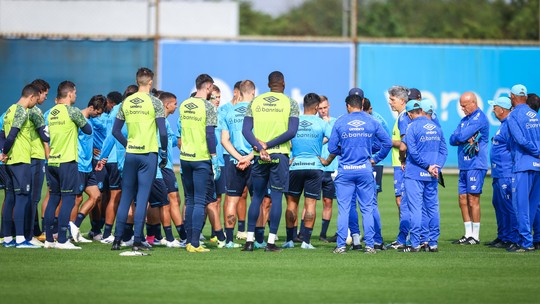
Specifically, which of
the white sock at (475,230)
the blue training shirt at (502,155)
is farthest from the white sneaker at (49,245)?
the blue training shirt at (502,155)

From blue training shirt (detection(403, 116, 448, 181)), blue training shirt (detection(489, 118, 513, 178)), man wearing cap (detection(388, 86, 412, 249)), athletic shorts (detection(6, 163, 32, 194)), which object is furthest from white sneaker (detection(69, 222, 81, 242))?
blue training shirt (detection(489, 118, 513, 178))

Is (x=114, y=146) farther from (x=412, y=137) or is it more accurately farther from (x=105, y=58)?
(x=105, y=58)

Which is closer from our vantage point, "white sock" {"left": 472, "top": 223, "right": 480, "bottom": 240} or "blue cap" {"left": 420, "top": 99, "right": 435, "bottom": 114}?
"blue cap" {"left": 420, "top": 99, "right": 435, "bottom": 114}

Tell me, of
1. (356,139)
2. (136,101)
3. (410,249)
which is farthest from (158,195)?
(410,249)

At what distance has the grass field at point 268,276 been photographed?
10.5 metres

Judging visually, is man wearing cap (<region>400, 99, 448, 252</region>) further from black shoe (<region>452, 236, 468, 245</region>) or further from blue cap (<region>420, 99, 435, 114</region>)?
black shoe (<region>452, 236, 468, 245</region>)

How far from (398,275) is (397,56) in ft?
62.8

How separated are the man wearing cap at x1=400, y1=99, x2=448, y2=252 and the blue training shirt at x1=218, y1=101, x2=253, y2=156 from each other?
238cm

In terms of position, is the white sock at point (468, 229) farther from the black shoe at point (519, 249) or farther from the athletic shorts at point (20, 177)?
the athletic shorts at point (20, 177)

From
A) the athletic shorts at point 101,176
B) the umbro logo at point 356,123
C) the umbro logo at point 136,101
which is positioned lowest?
the athletic shorts at point 101,176

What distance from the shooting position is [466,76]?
101 ft

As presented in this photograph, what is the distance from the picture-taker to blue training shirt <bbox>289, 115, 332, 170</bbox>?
14977 millimetres

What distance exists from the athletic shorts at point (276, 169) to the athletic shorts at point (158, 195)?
1.73m

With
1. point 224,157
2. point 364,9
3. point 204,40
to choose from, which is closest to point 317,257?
point 224,157
